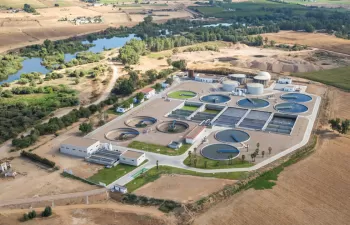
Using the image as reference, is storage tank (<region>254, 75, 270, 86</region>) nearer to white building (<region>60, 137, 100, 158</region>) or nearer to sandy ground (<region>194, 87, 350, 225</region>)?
sandy ground (<region>194, 87, 350, 225</region>)

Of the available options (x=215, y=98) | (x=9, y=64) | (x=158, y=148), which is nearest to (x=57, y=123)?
(x=158, y=148)

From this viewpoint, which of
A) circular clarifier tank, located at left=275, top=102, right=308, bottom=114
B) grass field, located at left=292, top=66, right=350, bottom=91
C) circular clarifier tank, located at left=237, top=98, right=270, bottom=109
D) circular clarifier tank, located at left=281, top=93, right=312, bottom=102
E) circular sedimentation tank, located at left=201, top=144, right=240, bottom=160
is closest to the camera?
circular sedimentation tank, located at left=201, top=144, right=240, bottom=160

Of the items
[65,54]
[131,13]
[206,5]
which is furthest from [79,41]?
[206,5]

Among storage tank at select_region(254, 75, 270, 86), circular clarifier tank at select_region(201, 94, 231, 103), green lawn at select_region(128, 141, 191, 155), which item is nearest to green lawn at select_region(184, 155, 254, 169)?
green lawn at select_region(128, 141, 191, 155)

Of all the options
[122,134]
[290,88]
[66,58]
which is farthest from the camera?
[66,58]

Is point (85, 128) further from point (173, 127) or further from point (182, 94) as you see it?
point (182, 94)

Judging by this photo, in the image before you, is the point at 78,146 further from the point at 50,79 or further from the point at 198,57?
the point at 198,57
